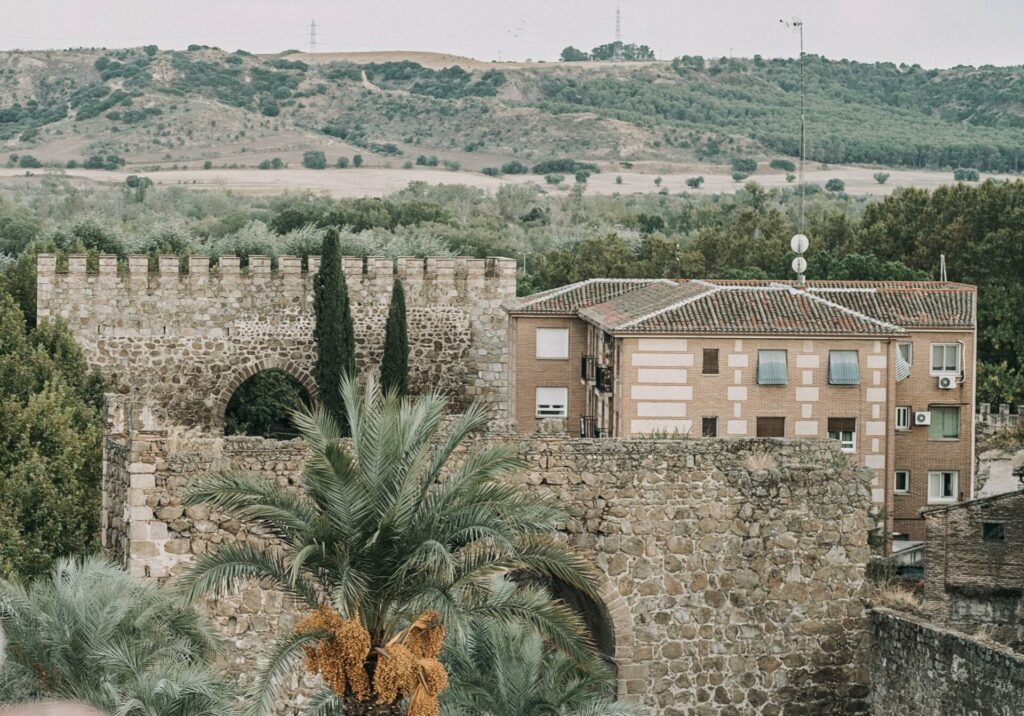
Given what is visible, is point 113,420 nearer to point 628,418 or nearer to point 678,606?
point 678,606

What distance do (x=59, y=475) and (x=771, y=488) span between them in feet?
52.9

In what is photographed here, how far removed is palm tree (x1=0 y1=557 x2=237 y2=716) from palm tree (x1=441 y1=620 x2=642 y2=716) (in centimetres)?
179

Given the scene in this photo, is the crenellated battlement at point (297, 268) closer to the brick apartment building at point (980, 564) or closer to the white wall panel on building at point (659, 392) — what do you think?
the white wall panel on building at point (659, 392)

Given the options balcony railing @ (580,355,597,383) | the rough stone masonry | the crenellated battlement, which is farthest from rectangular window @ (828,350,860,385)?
the rough stone masonry

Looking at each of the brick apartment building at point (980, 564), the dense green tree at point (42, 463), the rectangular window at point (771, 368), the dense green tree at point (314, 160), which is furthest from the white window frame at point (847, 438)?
the dense green tree at point (314, 160)

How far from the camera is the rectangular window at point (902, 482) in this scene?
37.8m

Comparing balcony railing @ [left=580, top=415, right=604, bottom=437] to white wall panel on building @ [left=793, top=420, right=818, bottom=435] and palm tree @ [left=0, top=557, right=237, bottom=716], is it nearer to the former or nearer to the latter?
white wall panel on building @ [left=793, top=420, right=818, bottom=435]

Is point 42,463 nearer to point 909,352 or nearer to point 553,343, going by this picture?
point 553,343

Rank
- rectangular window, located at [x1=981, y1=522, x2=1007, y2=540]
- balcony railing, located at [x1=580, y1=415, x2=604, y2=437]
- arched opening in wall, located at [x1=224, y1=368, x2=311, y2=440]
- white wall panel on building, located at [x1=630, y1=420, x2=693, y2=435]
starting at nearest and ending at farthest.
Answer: rectangular window, located at [x1=981, y1=522, x2=1007, y2=540] < white wall panel on building, located at [x1=630, y1=420, x2=693, y2=435] < balcony railing, located at [x1=580, y1=415, x2=604, y2=437] < arched opening in wall, located at [x1=224, y1=368, x2=311, y2=440]

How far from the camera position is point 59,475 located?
104ft

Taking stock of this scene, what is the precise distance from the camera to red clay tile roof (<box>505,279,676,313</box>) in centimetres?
4128

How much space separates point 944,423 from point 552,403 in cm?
794

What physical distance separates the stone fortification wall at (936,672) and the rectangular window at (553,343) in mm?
22493

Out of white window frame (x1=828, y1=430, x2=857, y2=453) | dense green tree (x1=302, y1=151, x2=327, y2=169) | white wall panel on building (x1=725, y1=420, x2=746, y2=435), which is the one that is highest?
dense green tree (x1=302, y1=151, x2=327, y2=169)
